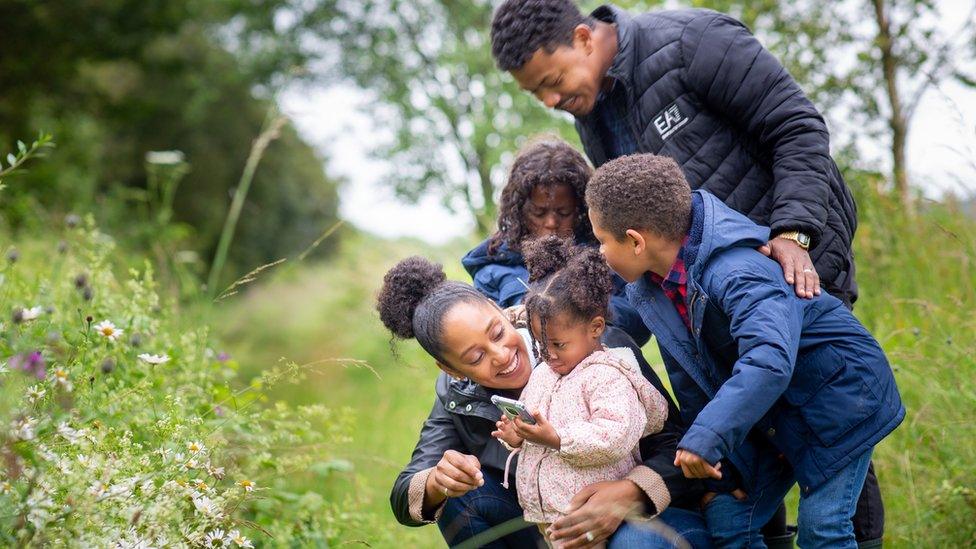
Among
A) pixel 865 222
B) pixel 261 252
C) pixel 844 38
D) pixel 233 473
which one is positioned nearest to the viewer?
pixel 233 473

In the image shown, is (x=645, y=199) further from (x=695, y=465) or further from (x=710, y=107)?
(x=695, y=465)

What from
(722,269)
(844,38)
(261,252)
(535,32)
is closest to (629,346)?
(722,269)

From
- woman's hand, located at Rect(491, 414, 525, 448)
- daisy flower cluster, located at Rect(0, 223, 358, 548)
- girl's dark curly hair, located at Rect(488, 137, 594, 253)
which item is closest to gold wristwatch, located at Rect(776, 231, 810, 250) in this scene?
girl's dark curly hair, located at Rect(488, 137, 594, 253)

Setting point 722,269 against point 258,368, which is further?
point 258,368

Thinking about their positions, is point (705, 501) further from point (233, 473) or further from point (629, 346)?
point (233, 473)

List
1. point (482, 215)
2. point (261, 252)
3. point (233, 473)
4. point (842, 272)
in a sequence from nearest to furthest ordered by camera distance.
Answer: point (233, 473), point (842, 272), point (482, 215), point (261, 252)

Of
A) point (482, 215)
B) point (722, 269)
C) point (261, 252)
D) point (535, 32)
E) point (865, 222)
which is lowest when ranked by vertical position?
point (261, 252)

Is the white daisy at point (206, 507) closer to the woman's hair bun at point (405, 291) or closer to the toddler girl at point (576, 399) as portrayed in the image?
the toddler girl at point (576, 399)

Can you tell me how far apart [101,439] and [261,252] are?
19282mm

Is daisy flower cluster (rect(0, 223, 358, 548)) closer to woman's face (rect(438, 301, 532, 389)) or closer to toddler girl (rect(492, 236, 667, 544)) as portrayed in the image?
woman's face (rect(438, 301, 532, 389))

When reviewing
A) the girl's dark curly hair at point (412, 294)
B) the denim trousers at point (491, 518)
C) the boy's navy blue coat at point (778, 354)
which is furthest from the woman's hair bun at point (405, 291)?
the boy's navy blue coat at point (778, 354)

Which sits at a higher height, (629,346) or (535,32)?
(535,32)

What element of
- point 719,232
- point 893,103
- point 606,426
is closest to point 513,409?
point 606,426

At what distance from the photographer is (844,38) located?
5395 mm
